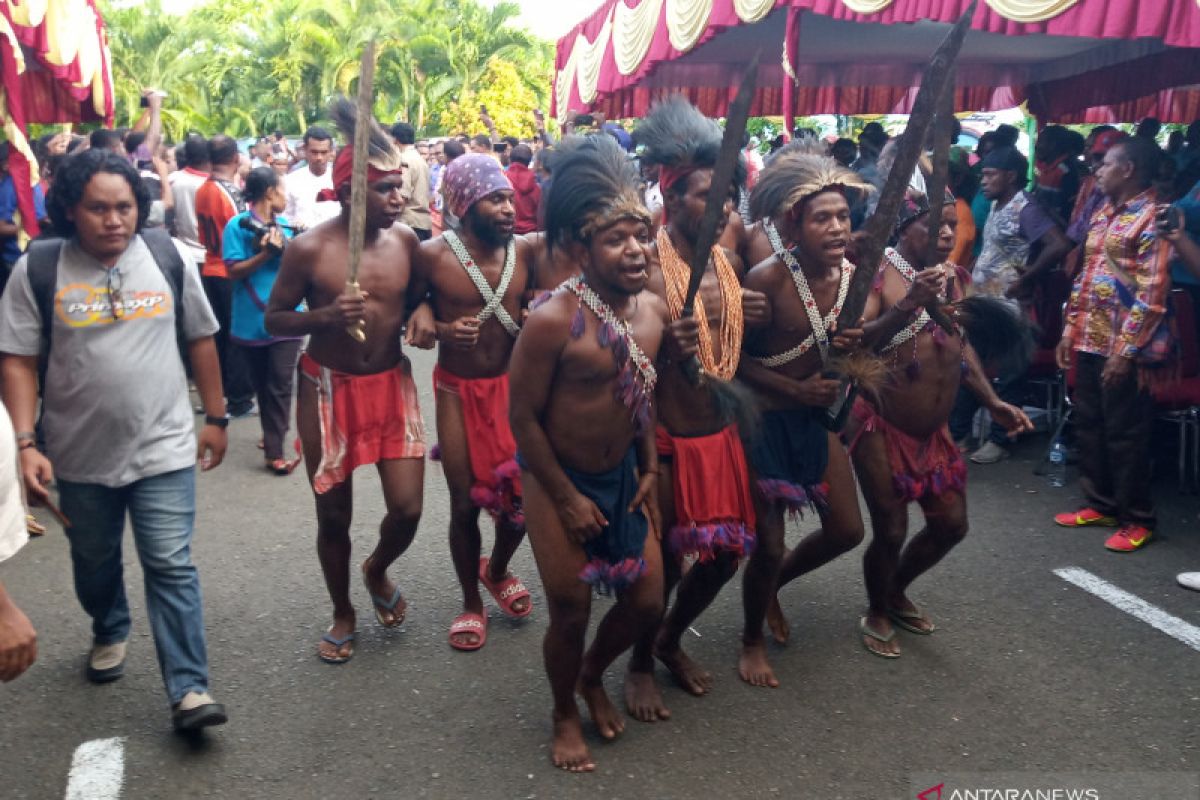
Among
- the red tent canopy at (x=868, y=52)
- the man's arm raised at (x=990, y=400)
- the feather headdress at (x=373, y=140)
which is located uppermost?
the red tent canopy at (x=868, y=52)

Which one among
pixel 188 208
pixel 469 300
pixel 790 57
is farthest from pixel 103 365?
pixel 188 208

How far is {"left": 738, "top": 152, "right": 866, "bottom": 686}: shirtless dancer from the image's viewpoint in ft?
12.6

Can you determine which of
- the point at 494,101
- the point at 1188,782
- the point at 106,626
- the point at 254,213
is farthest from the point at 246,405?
the point at 494,101

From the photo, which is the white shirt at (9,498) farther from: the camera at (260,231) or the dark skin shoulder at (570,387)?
the camera at (260,231)

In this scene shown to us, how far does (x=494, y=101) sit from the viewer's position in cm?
2783

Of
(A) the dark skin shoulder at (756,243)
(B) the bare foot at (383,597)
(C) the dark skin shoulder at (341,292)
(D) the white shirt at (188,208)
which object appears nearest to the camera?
(C) the dark skin shoulder at (341,292)

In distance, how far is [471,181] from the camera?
14.4 feet

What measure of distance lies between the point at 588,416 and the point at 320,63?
95.8 ft

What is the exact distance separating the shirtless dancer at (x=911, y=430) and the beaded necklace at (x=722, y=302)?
0.59m

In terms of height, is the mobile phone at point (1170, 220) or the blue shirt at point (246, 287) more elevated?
the mobile phone at point (1170, 220)

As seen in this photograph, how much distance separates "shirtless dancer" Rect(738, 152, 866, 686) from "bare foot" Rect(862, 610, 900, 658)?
0.40m

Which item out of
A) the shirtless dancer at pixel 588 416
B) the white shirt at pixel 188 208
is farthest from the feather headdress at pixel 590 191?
the white shirt at pixel 188 208

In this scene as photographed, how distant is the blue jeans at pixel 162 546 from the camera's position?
142 inches

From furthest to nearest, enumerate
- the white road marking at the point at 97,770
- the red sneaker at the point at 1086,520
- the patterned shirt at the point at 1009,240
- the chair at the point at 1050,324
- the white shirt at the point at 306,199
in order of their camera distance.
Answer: the white shirt at the point at 306,199
the chair at the point at 1050,324
the patterned shirt at the point at 1009,240
the red sneaker at the point at 1086,520
the white road marking at the point at 97,770
